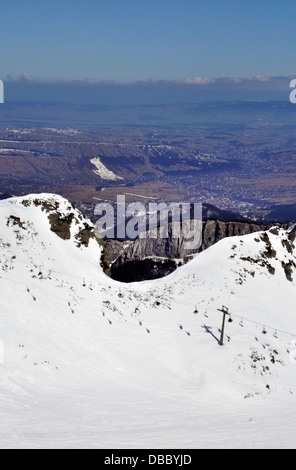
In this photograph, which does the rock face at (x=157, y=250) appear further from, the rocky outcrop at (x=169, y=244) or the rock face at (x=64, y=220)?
the rock face at (x=64, y=220)

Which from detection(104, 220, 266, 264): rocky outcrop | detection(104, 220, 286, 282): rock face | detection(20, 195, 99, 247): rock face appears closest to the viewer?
detection(20, 195, 99, 247): rock face

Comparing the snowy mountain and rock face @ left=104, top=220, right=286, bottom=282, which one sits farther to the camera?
rock face @ left=104, top=220, right=286, bottom=282

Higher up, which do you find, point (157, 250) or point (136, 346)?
point (136, 346)

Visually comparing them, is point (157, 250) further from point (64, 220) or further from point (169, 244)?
point (64, 220)

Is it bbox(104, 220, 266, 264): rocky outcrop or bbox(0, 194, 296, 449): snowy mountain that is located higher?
bbox(0, 194, 296, 449): snowy mountain

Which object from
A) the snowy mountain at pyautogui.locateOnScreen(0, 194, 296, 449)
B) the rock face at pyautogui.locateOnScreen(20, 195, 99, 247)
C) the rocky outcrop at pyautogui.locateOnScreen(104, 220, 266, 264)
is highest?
the rock face at pyautogui.locateOnScreen(20, 195, 99, 247)

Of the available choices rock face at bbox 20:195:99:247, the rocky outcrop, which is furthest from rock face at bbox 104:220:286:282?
rock face at bbox 20:195:99:247

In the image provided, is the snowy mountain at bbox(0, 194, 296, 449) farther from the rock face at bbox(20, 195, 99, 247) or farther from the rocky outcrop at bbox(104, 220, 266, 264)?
the rocky outcrop at bbox(104, 220, 266, 264)

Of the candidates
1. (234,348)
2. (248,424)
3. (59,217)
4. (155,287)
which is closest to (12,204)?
(59,217)

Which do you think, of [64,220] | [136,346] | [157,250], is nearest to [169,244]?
[157,250]
